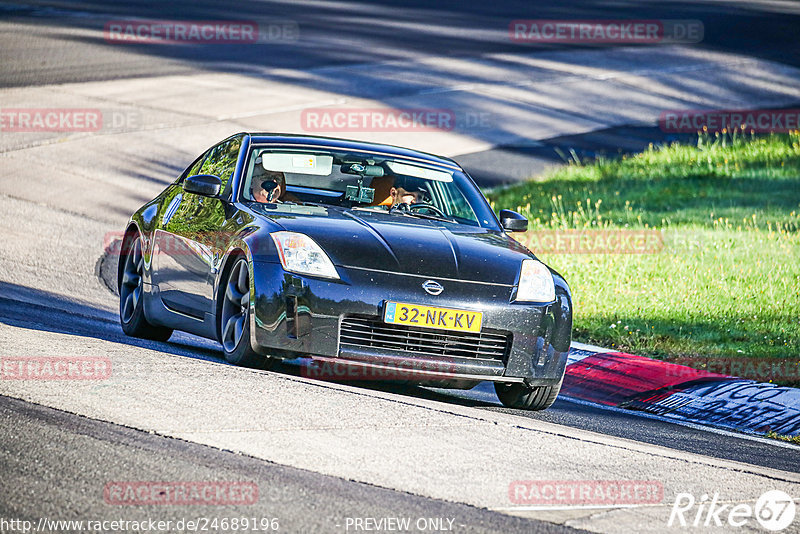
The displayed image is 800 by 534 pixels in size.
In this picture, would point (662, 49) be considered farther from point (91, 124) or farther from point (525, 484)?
point (525, 484)

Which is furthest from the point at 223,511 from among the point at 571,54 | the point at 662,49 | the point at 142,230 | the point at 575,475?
the point at 662,49

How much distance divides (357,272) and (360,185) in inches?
62.1

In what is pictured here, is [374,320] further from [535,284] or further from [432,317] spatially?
[535,284]

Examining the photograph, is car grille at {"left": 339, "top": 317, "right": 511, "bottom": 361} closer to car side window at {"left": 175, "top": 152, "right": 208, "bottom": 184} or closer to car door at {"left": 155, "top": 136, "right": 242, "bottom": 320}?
car door at {"left": 155, "top": 136, "right": 242, "bottom": 320}

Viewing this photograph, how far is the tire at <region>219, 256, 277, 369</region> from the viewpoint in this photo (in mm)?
7125

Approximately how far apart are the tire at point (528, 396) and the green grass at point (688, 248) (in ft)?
7.82

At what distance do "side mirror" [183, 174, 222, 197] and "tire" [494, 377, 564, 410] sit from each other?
2158 mm

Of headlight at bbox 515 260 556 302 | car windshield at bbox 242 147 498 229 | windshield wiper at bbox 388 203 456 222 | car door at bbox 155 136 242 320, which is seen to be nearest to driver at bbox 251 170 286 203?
car windshield at bbox 242 147 498 229

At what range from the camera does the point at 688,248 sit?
13.6 m

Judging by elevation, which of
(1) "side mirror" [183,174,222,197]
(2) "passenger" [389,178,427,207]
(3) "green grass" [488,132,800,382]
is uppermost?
(1) "side mirror" [183,174,222,197]

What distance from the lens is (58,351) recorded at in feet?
22.9

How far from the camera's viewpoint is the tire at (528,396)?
7527 millimetres

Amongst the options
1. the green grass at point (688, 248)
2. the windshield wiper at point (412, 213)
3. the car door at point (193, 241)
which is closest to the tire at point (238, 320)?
the car door at point (193, 241)

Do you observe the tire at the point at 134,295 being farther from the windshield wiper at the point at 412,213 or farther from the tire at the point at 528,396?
the tire at the point at 528,396
